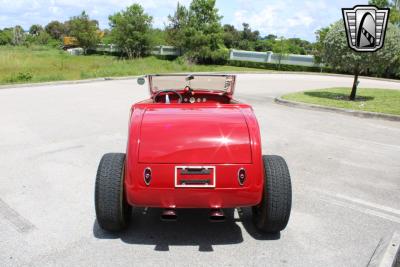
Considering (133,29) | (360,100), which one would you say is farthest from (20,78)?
(133,29)

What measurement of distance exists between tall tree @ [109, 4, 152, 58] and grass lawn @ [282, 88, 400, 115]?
1342 inches

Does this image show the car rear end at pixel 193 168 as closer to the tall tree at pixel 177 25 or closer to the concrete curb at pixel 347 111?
the concrete curb at pixel 347 111

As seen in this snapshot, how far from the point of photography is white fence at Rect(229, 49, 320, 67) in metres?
37.5

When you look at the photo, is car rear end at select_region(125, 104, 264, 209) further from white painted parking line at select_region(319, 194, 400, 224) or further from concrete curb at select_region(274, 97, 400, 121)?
concrete curb at select_region(274, 97, 400, 121)

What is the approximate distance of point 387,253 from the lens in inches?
140

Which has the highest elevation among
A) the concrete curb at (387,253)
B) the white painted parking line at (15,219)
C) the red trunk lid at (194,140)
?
the red trunk lid at (194,140)

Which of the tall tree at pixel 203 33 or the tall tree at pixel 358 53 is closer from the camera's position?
the tall tree at pixel 358 53

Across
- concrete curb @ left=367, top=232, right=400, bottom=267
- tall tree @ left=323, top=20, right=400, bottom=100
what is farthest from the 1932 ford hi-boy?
tall tree @ left=323, top=20, right=400, bottom=100

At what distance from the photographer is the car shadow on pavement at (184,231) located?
12.4 feet

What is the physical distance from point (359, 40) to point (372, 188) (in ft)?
32.6

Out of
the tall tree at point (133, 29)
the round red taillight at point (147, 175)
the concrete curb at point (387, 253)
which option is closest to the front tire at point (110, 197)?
the round red taillight at point (147, 175)

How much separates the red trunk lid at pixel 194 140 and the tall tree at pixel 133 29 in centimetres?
4567

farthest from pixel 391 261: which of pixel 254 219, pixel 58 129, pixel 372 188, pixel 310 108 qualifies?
pixel 310 108

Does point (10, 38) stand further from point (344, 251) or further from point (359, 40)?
point (344, 251)
